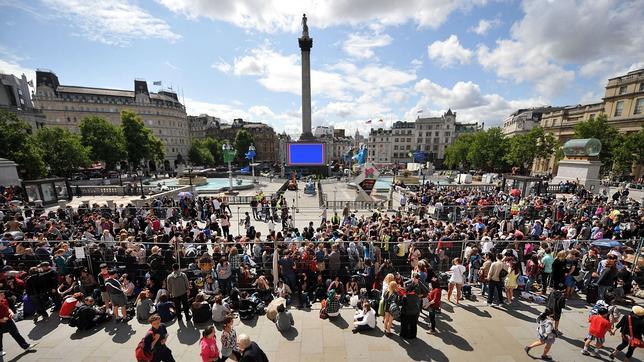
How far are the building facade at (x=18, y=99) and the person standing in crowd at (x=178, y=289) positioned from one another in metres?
59.5

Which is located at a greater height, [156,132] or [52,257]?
[156,132]

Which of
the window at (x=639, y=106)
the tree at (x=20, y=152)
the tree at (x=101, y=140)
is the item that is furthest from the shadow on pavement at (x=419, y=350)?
the window at (x=639, y=106)

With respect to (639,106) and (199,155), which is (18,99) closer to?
(199,155)

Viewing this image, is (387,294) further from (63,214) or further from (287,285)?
(63,214)

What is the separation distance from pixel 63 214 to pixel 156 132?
2658 inches

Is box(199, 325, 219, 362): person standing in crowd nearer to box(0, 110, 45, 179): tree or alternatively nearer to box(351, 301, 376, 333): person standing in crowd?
box(351, 301, 376, 333): person standing in crowd

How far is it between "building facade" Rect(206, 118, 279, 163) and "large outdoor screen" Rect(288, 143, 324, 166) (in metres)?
42.4

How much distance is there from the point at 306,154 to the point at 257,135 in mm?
46116

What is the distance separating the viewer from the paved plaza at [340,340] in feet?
18.4

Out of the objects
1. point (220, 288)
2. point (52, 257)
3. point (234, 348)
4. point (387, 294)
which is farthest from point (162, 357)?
point (52, 257)

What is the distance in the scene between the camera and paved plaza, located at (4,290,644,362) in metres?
5.61

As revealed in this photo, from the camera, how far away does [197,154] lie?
6881 centimetres

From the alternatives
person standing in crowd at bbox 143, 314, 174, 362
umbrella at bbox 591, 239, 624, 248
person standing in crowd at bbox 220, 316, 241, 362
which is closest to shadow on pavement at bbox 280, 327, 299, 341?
person standing in crowd at bbox 220, 316, 241, 362

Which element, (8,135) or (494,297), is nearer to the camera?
(494,297)
